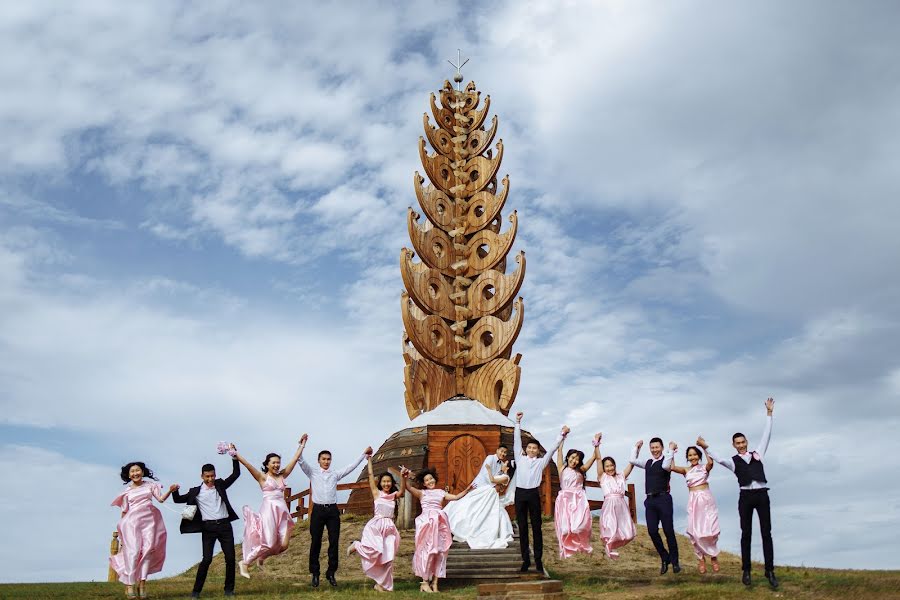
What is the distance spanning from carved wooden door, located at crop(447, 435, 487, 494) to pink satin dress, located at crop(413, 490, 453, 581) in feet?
27.6

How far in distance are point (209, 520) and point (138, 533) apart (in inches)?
40.4

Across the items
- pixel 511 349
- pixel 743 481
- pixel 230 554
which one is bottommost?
pixel 230 554

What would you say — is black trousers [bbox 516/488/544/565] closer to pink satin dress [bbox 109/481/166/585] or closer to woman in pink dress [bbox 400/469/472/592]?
woman in pink dress [bbox 400/469/472/592]

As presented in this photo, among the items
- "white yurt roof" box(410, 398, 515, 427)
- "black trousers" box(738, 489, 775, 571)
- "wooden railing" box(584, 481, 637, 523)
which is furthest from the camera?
"white yurt roof" box(410, 398, 515, 427)

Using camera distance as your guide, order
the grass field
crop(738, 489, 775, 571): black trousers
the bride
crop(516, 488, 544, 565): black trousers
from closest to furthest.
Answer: the grass field < crop(738, 489, 775, 571): black trousers < crop(516, 488, 544, 565): black trousers < the bride

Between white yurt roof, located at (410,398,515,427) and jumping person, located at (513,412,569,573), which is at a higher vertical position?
white yurt roof, located at (410,398,515,427)

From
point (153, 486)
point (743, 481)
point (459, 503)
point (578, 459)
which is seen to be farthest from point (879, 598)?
point (153, 486)

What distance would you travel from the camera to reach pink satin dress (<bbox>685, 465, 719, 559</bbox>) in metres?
12.9

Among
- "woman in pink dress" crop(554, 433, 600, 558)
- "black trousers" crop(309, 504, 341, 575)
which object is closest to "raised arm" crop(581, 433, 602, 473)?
"woman in pink dress" crop(554, 433, 600, 558)

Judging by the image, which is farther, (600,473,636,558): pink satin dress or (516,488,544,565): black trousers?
(600,473,636,558): pink satin dress

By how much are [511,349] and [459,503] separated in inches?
375

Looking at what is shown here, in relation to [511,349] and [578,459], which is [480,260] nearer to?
[511,349]

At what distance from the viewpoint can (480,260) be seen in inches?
1037

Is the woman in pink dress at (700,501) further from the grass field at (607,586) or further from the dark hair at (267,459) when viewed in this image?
the dark hair at (267,459)
